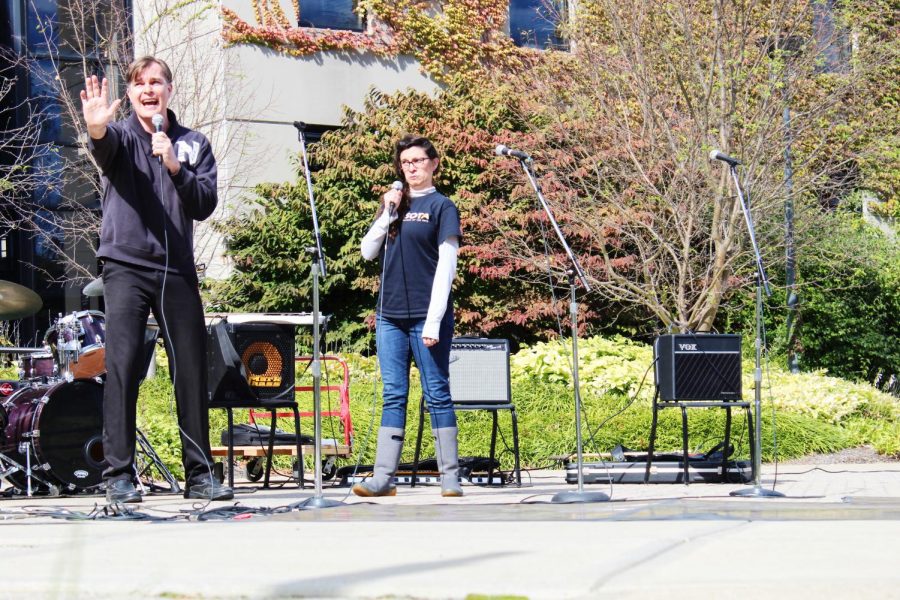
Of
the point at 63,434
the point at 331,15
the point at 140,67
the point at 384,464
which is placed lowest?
the point at 384,464

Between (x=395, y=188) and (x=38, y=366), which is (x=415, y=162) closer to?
(x=395, y=188)

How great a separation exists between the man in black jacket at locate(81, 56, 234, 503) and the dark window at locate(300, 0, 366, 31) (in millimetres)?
13150

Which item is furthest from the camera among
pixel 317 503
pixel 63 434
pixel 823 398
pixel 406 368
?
pixel 823 398

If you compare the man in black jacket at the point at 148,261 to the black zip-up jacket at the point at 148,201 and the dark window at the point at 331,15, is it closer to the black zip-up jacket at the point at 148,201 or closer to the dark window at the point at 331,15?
the black zip-up jacket at the point at 148,201

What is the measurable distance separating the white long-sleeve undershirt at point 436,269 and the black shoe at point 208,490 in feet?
4.29

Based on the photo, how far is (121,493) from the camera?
19.1 feet

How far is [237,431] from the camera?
8.72 m

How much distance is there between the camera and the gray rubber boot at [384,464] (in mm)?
6895

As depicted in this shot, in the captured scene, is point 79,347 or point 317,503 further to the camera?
point 79,347

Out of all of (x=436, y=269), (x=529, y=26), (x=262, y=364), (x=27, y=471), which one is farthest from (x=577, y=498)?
(x=529, y=26)

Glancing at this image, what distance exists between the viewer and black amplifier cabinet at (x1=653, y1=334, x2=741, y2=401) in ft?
28.5

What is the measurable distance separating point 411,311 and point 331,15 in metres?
13.1

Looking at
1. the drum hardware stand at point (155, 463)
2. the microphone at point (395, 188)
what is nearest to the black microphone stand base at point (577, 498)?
the microphone at point (395, 188)

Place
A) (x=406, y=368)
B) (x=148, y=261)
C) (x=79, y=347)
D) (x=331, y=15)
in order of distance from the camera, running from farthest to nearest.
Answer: (x=331, y=15), (x=79, y=347), (x=406, y=368), (x=148, y=261)
